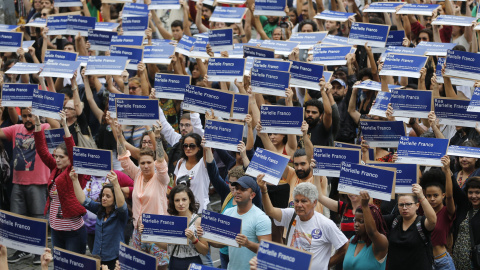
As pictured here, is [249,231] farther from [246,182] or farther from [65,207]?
[65,207]

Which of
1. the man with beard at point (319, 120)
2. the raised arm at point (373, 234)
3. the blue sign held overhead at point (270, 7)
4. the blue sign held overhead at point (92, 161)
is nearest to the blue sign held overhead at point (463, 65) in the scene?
the man with beard at point (319, 120)

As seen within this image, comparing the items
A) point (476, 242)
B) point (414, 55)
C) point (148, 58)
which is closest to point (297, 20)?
point (148, 58)

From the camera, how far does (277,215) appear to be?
8164 mm

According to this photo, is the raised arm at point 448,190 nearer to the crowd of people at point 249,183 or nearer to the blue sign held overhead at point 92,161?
the crowd of people at point 249,183

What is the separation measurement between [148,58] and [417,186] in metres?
6.40

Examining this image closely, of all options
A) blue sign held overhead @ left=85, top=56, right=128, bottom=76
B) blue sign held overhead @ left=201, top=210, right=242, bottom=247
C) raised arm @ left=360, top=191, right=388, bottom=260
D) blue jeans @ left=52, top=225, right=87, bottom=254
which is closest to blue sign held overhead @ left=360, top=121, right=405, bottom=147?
raised arm @ left=360, top=191, right=388, bottom=260

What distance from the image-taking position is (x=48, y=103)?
36.4ft

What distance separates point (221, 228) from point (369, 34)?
609cm

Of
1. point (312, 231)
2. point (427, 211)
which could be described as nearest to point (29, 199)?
point (312, 231)

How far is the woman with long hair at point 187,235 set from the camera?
8078mm

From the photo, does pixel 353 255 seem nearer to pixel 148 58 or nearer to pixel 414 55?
pixel 414 55

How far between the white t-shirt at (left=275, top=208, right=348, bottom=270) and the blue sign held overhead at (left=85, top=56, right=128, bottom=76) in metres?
5.25

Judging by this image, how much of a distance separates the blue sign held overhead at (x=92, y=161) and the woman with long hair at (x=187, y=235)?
109cm

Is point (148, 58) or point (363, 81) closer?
point (363, 81)
